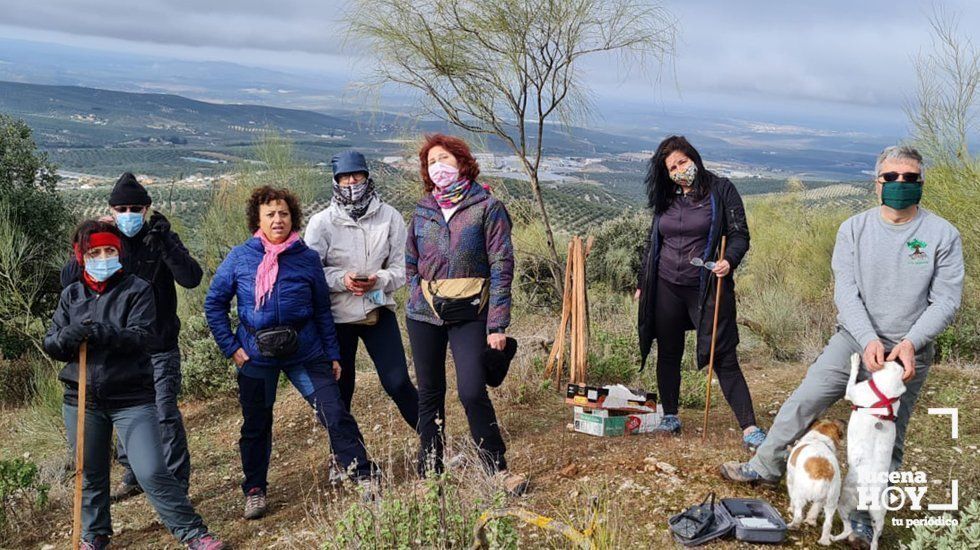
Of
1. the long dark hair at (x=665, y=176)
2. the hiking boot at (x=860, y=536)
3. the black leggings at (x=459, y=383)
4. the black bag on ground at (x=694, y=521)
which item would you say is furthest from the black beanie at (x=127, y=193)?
the hiking boot at (x=860, y=536)

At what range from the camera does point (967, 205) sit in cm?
878

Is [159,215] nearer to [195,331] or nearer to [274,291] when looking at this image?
[274,291]

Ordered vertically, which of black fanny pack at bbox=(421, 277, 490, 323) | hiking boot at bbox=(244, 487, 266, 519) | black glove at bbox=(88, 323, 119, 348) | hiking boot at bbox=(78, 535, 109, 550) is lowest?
hiking boot at bbox=(78, 535, 109, 550)

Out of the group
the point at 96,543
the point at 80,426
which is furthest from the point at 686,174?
the point at 96,543

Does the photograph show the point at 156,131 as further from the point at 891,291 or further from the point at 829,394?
the point at 891,291

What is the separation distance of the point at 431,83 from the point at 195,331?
4053 millimetres

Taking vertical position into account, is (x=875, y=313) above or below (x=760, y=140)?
below

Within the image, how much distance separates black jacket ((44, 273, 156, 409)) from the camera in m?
3.62

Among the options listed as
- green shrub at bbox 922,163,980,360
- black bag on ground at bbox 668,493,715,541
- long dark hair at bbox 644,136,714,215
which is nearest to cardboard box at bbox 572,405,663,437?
long dark hair at bbox 644,136,714,215

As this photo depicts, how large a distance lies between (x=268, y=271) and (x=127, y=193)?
0.93 metres

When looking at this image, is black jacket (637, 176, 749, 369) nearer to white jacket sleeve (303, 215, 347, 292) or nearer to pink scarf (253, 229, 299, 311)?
white jacket sleeve (303, 215, 347, 292)

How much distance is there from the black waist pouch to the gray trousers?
2.43 m

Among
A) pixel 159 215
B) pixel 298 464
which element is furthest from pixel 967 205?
pixel 159 215

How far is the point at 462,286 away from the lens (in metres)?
3.94
